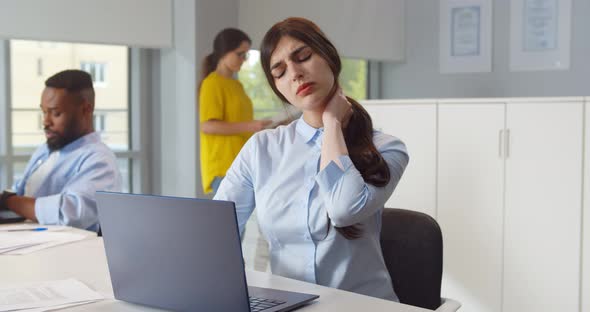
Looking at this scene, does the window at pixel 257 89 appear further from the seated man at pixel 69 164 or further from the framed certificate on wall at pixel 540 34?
the seated man at pixel 69 164

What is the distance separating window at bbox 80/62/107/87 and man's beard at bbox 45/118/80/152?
4.70 ft

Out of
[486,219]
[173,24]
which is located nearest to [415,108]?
[486,219]

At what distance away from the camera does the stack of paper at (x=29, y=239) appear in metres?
1.97

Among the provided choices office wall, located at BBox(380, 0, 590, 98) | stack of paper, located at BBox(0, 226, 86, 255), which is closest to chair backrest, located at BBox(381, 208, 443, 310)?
stack of paper, located at BBox(0, 226, 86, 255)

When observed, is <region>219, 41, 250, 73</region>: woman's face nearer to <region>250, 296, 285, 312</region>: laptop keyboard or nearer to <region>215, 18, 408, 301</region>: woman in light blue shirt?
<region>215, 18, 408, 301</region>: woman in light blue shirt

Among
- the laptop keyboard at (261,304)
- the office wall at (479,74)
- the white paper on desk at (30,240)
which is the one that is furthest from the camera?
the office wall at (479,74)

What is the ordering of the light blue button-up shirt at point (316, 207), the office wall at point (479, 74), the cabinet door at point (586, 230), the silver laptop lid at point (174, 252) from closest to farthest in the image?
the silver laptop lid at point (174, 252) → the light blue button-up shirt at point (316, 207) → the cabinet door at point (586, 230) → the office wall at point (479, 74)

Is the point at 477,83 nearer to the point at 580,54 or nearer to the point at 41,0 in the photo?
the point at 580,54

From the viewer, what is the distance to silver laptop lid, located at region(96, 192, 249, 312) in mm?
1221

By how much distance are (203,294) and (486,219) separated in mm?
2353

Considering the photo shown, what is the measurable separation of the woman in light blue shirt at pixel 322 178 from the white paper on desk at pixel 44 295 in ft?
1.57

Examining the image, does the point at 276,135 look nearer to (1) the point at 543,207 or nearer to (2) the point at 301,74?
(2) the point at 301,74

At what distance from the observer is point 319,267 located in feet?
5.64

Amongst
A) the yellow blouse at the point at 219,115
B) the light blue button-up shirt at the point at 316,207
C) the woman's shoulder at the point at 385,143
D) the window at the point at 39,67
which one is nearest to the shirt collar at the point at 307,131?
the light blue button-up shirt at the point at 316,207
